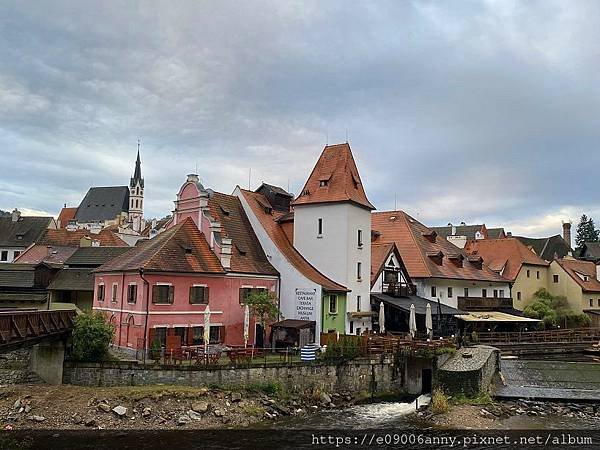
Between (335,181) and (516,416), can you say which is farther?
(335,181)

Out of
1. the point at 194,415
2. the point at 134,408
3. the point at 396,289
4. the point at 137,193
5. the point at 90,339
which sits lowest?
the point at 194,415

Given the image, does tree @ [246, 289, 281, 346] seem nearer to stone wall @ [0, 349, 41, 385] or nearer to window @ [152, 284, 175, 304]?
window @ [152, 284, 175, 304]

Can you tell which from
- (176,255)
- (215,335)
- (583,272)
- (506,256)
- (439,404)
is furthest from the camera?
(583,272)

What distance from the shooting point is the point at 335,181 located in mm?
42906

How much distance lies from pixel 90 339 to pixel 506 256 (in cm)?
5207

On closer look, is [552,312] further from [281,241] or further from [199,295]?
[199,295]

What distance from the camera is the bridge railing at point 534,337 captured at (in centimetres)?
4884

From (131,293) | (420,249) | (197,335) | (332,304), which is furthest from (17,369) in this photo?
(420,249)

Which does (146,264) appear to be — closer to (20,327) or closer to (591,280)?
(20,327)

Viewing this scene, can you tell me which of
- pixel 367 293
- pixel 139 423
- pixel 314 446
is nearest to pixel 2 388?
pixel 139 423

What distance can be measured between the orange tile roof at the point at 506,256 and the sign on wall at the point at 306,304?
112 ft

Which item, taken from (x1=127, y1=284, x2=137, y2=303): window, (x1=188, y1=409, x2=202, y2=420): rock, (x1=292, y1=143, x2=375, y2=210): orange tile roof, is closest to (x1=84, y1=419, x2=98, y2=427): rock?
(x1=188, y1=409, x2=202, y2=420): rock

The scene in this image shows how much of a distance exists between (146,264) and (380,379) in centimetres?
1478

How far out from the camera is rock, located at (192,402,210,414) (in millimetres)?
25656
